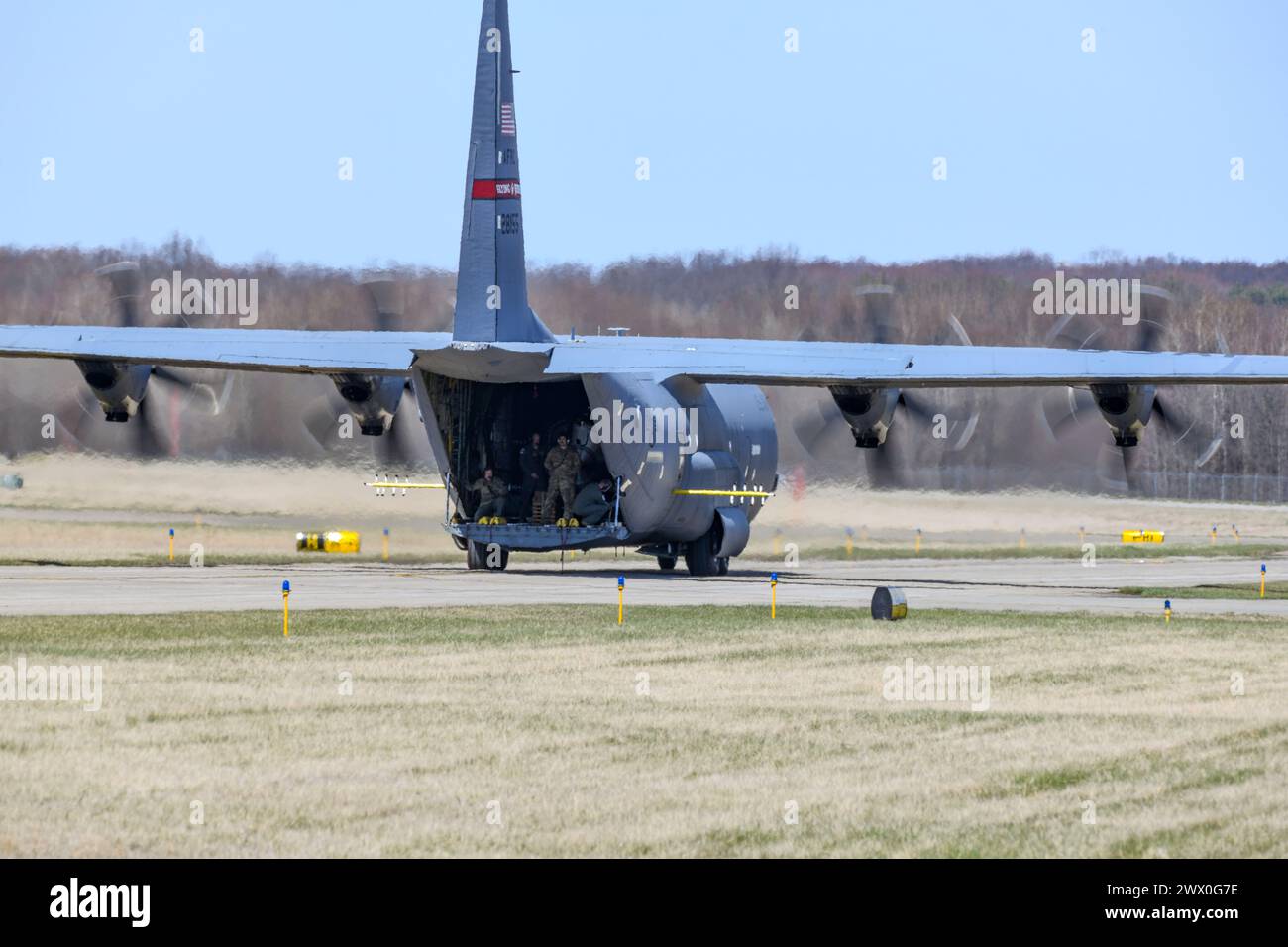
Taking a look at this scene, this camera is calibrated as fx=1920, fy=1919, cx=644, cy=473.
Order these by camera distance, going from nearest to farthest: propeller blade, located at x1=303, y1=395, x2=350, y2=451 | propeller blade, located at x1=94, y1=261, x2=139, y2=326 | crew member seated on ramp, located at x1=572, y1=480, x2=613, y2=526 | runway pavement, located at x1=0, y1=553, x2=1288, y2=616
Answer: runway pavement, located at x1=0, y1=553, x2=1288, y2=616
crew member seated on ramp, located at x1=572, y1=480, x2=613, y2=526
propeller blade, located at x1=303, y1=395, x2=350, y2=451
propeller blade, located at x1=94, y1=261, x2=139, y2=326

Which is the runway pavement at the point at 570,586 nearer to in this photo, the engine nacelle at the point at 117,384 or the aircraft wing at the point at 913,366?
the engine nacelle at the point at 117,384

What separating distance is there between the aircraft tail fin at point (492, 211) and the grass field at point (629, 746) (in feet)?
37.1

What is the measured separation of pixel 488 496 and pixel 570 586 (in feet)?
15.9

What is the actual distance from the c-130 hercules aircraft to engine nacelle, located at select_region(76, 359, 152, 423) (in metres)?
0.04

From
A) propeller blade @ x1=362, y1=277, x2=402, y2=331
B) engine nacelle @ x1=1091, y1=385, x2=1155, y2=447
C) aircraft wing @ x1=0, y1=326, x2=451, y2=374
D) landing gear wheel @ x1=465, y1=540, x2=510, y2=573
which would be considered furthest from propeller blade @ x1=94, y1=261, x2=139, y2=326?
engine nacelle @ x1=1091, y1=385, x2=1155, y2=447

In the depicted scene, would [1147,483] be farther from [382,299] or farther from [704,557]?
[382,299]

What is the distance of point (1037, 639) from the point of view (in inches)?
1045

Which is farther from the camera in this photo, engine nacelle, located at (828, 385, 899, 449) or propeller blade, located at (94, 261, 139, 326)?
propeller blade, located at (94, 261, 139, 326)

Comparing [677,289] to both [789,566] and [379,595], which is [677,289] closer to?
[789,566]

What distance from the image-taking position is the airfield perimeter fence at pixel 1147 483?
47.9 m

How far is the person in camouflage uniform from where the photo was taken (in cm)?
4066

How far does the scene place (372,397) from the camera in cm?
4028

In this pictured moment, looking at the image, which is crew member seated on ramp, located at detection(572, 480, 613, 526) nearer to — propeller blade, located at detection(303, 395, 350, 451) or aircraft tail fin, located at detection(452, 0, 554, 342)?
aircraft tail fin, located at detection(452, 0, 554, 342)
